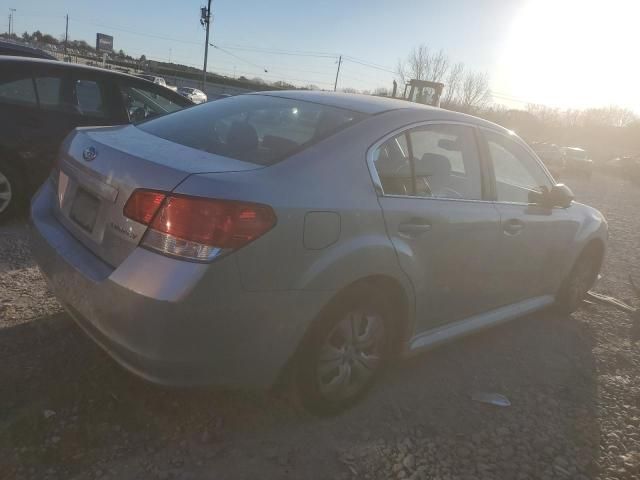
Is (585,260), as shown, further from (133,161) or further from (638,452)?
(133,161)

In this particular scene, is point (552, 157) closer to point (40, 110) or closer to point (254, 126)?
point (40, 110)

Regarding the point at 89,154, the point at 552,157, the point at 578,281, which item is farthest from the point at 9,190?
the point at 552,157

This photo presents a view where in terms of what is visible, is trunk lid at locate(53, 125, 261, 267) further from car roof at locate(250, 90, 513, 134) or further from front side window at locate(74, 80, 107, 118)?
front side window at locate(74, 80, 107, 118)

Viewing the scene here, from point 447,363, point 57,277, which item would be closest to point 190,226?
point 57,277

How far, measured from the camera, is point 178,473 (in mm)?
2121

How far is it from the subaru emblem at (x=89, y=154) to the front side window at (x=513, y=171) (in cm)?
235

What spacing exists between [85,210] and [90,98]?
3.41 metres

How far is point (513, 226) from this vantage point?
3309 mm

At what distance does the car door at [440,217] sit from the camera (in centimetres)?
256

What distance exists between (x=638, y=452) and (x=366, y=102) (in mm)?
2512

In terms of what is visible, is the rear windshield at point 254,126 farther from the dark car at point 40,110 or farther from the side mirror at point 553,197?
the side mirror at point 553,197

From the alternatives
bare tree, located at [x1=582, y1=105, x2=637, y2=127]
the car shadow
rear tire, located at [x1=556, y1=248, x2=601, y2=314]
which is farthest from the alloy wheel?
bare tree, located at [x1=582, y1=105, x2=637, y2=127]

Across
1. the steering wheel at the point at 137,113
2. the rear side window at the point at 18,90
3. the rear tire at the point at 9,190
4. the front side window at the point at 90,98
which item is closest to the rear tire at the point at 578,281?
the steering wheel at the point at 137,113

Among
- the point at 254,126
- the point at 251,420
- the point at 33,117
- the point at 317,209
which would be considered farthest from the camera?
the point at 33,117
